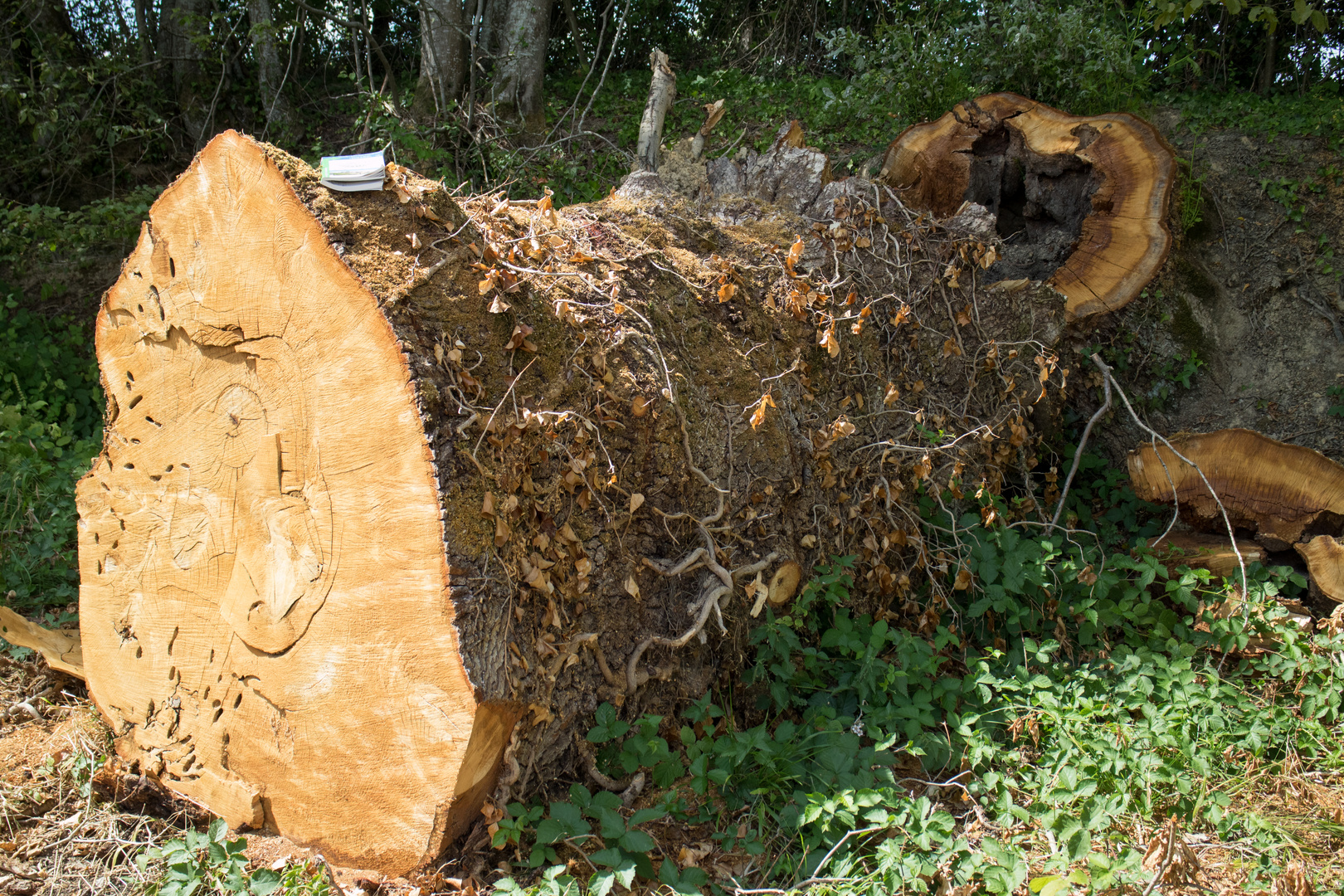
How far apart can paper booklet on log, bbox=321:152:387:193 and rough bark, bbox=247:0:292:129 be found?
4507mm

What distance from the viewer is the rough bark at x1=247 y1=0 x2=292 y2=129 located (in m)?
5.64

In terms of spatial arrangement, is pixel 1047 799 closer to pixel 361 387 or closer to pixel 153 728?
pixel 361 387

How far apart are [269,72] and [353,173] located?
17.2ft

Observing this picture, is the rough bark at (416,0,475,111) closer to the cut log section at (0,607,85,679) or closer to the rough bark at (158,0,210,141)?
the rough bark at (158,0,210,141)

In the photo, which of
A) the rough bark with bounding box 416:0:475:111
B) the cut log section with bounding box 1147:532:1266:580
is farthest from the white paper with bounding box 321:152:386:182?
the rough bark with bounding box 416:0:475:111

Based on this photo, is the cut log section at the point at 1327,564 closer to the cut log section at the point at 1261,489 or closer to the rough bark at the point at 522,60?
the cut log section at the point at 1261,489

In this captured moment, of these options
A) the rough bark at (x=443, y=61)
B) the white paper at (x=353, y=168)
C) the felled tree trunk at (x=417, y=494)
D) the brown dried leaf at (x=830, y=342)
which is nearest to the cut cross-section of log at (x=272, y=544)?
Result: the felled tree trunk at (x=417, y=494)

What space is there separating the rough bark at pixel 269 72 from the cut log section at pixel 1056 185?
4.43 m

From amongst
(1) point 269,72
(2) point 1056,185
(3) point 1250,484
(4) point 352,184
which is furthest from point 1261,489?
(1) point 269,72

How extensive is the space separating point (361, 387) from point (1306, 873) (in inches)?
98.4

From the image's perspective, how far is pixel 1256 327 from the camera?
3.96m

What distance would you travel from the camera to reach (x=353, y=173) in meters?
1.86

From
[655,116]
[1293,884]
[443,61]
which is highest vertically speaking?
[443,61]

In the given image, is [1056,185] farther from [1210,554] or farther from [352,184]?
[352,184]
